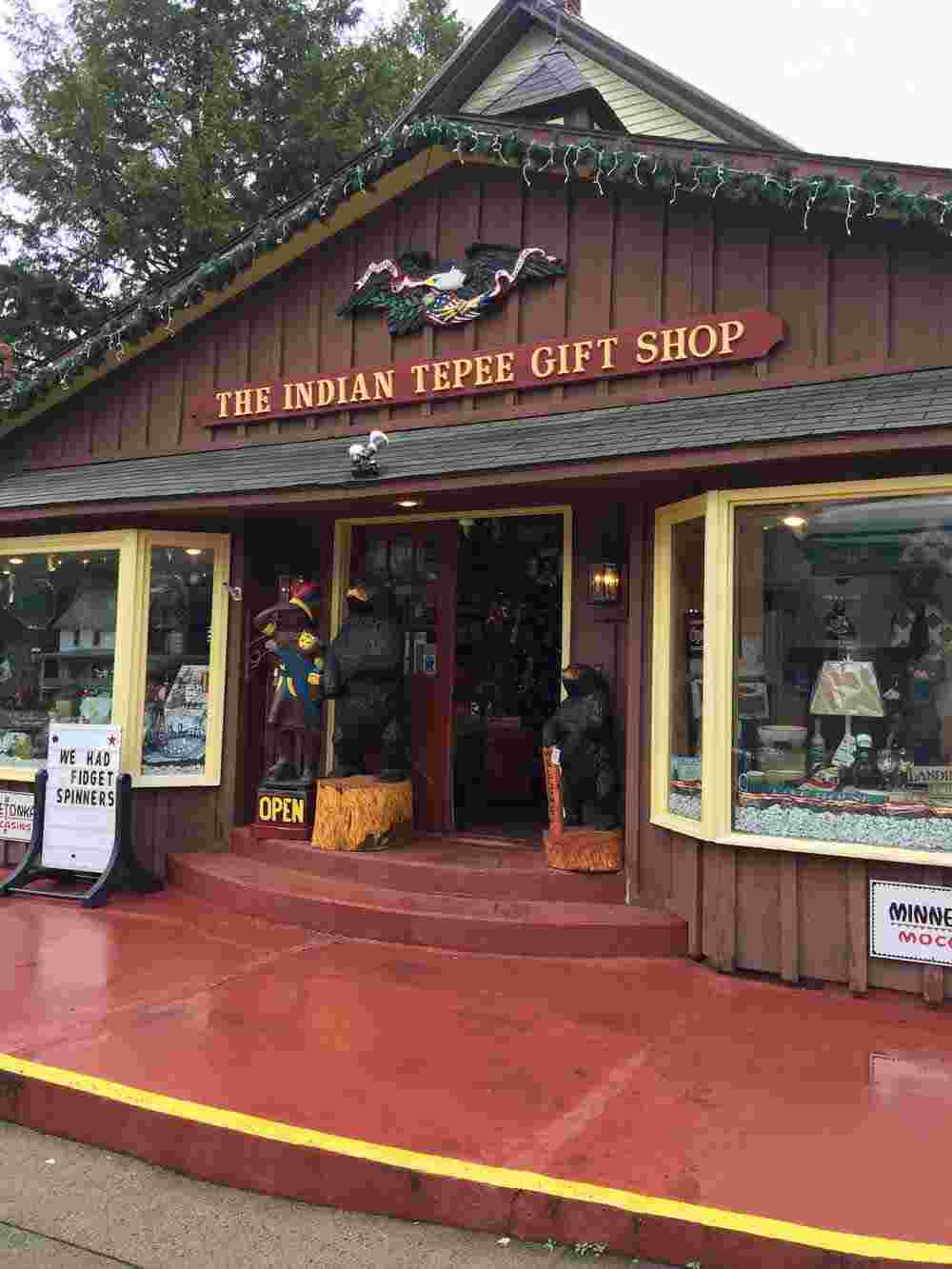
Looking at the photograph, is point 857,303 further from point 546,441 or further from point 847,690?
→ point 847,690

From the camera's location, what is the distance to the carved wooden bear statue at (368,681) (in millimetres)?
6926

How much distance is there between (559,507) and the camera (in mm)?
6863

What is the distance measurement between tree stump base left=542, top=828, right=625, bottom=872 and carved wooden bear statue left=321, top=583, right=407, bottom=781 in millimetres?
1444

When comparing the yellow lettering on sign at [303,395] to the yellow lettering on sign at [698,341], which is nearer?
the yellow lettering on sign at [698,341]

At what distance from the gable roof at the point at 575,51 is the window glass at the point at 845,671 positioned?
6.10 metres

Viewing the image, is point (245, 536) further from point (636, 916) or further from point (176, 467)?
point (636, 916)

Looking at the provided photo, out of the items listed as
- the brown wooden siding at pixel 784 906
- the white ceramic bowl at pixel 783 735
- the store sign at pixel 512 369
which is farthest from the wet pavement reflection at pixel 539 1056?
the store sign at pixel 512 369

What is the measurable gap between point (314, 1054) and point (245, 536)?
4370 millimetres

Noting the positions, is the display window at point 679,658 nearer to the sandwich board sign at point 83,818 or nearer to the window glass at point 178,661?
the window glass at point 178,661

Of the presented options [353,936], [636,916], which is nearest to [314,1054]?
[353,936]

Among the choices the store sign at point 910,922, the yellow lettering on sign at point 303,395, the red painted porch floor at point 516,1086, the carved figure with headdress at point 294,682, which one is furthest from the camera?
the yellow lettering on sign at point 303,395

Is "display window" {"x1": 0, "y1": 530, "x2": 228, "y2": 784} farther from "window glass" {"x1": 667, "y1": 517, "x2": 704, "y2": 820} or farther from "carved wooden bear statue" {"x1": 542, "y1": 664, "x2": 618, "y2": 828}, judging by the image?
"window glass" {"x1": 667, "y1": 517, "x2": 704, "y2": 820}

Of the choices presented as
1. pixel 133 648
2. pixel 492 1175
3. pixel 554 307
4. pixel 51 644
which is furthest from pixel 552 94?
pixel 492 1175

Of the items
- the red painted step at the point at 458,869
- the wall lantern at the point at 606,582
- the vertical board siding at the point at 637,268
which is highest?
the vertical board siding at the point at 637,268
